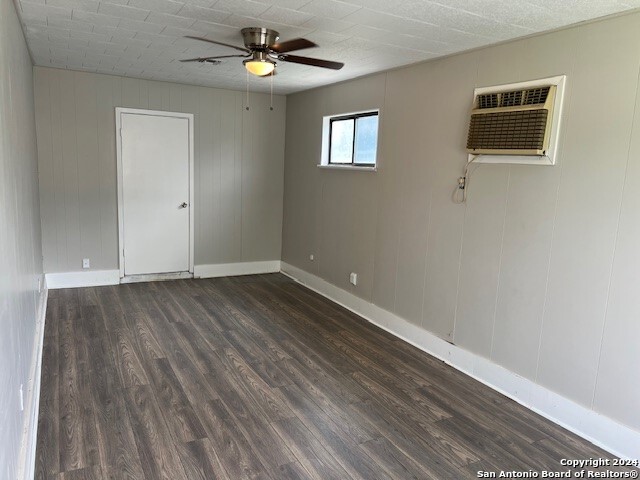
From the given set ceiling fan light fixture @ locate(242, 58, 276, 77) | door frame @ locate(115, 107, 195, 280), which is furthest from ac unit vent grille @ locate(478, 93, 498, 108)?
door frame @ locate(115, 107, 195, 280)

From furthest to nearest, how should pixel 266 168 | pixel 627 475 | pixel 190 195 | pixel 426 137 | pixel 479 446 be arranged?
pixel 266 168
pixel 190 195
pixel 426 137
pixel 479 446
pixel 627 475

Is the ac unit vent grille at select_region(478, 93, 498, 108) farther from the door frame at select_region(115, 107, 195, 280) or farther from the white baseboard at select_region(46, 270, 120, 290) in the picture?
the white baseboard at select_region(46, 270, 120, 290)

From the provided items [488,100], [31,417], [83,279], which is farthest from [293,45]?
[83,279]

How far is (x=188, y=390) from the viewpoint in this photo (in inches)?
120

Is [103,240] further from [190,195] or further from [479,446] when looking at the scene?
[479,446]

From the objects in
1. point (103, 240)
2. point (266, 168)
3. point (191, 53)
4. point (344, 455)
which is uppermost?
point (191, 53)

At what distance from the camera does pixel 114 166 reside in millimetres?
5305

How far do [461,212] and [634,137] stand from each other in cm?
128

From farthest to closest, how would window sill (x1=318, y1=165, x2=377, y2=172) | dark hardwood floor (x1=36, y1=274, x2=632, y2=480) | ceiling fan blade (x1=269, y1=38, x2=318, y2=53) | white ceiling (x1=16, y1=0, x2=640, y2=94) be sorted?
window sill (x1=318, y1=165, x2=377, y2=172)
ceiling fan blade (x1=269, y1=38, x2=318, y2=53)
white ceiling (x1=16, y1=0, x2=640, y2=94)
dark hardwood floor (x1=36, y1=274, x2=632, y2=480)

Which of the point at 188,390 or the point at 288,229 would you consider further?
the point at 288,229

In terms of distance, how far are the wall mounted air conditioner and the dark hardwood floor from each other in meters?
1.67

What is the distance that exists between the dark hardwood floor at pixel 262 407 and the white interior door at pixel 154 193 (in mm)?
1342

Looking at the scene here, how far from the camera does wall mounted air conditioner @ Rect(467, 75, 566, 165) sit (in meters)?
2.82

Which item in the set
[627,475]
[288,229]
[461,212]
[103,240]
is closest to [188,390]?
[461,212]
